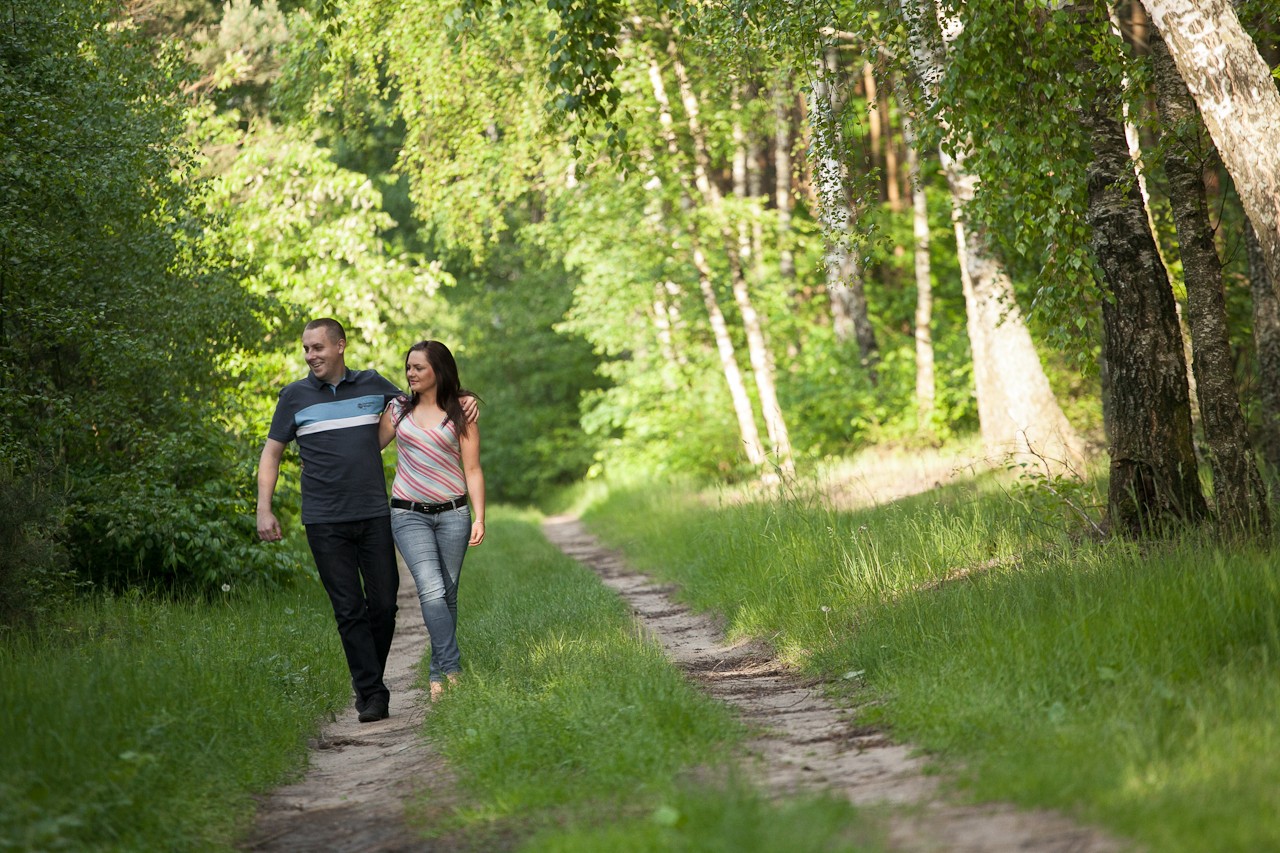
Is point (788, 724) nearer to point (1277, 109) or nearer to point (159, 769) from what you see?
point (159, 769)

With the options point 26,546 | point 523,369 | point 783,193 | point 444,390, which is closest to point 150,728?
point 444,390

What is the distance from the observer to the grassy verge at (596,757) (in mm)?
4164

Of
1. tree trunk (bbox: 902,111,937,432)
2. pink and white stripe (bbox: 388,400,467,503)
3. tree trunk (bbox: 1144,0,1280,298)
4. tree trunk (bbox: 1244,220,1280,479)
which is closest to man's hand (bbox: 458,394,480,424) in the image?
pink and white stripe (bbox: 388,400,467,503)

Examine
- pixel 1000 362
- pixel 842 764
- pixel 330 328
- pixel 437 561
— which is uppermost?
pixel 330 328

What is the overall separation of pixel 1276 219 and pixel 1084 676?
2671mm

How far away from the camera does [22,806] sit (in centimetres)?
439

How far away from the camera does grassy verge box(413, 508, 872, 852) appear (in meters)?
4.16

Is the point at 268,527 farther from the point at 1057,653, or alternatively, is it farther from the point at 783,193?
the point at 783,193

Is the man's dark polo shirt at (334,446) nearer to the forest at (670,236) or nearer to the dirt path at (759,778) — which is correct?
the dirt path at (759,778)

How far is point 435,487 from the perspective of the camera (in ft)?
24.0

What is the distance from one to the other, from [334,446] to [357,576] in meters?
0.77

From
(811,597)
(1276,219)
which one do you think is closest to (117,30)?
(811,597)

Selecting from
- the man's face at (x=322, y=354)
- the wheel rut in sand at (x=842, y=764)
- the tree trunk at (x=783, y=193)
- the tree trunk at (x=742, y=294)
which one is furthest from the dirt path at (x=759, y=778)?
the tree trunk at (x=783, y=193)

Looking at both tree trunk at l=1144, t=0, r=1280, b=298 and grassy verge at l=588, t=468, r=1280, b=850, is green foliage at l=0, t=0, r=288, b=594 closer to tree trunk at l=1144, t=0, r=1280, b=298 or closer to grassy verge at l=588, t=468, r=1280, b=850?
grassy verge at l=588, t=468, r=1280, b=850
